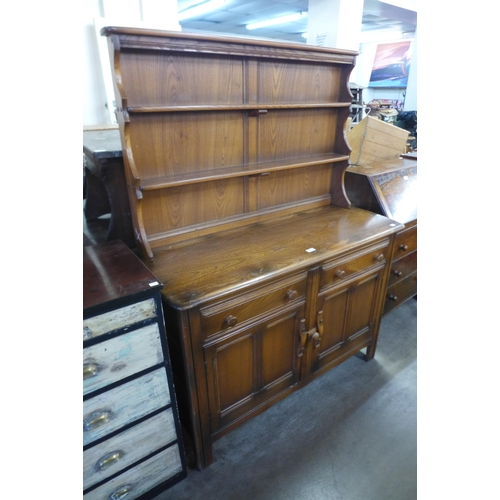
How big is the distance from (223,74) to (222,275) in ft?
2.96

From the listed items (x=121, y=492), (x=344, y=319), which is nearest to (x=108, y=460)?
(x=121, y=492)

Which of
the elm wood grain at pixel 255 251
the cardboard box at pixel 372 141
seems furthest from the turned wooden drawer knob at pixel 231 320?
the cardboard box at pixel 372 141

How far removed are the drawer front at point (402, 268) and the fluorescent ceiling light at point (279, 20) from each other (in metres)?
6.16

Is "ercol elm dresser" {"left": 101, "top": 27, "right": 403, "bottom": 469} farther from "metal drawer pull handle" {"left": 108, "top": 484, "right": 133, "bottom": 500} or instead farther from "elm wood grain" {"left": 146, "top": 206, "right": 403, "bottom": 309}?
"metal drawer pull handle" {"left": 108, "top": 484, "right": 133, "bottom": 500}

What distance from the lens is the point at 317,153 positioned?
1966 millimetres

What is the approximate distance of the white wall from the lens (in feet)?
9.36

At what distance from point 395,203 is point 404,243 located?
0.26m

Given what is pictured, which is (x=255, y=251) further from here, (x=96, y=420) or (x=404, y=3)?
(x=404, y=3)

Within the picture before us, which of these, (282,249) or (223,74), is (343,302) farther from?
(223,74)

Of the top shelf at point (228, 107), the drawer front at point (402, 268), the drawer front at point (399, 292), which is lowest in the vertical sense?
the drawer front at point (399, 292)

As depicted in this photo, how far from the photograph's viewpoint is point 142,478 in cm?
128

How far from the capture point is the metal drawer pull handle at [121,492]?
123 centimetres

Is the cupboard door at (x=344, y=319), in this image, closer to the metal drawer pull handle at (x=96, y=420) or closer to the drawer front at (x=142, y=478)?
the drawer front at (x=142, y=478)
